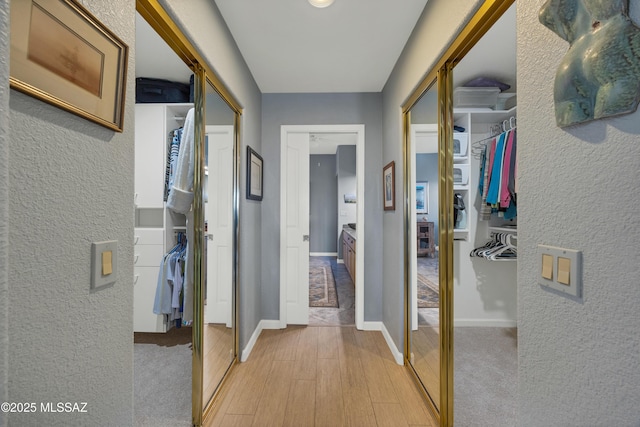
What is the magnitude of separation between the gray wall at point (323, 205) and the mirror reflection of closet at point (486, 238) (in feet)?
15.2

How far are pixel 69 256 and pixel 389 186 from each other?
228cm

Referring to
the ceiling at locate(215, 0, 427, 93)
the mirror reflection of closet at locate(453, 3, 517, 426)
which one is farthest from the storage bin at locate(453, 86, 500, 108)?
the ceiling at locate(215, 0, 427, 93)

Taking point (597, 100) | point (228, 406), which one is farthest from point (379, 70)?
point (228, 406)

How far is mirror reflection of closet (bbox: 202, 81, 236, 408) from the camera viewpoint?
1.72 metres

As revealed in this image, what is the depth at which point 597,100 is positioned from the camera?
1.99ft

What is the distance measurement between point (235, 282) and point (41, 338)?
1.63m

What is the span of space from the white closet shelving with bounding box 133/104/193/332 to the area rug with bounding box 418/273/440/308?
1620mm

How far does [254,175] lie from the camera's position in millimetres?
2557

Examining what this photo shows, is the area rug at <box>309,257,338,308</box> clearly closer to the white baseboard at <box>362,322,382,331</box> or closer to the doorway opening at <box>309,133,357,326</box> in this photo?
the doorway opening at <box>309,133,357,326</box>

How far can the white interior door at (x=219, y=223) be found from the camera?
1.78 m

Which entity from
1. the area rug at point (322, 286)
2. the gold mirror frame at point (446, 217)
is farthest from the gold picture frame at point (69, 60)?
the area rug at point (322, 286)

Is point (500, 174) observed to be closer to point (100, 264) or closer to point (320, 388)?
point (320, 388)

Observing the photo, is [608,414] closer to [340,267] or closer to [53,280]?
[53,280]

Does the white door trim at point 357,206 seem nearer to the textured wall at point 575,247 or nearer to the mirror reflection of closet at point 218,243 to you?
the mirror reflection of closet at point 218,243
